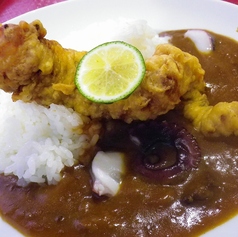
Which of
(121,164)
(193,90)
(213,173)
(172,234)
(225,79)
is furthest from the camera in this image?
(225,79)

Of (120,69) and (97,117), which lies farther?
(97,117)

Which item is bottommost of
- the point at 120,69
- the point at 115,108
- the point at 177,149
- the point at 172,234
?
the point at 172,234

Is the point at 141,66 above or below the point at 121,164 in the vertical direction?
above

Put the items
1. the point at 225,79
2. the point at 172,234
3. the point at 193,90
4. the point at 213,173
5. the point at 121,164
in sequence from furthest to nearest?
the point at 225,79, the point at 193,90, the point at 121,164, the point at 213,173, the point at 172,234

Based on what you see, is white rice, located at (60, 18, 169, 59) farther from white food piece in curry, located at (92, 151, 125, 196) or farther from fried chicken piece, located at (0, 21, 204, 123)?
white food piece in curry, located at (92, 151, 125, 196)

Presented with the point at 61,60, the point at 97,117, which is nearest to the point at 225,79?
the point at 97,117

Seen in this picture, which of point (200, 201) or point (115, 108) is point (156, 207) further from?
point (115, 108)
